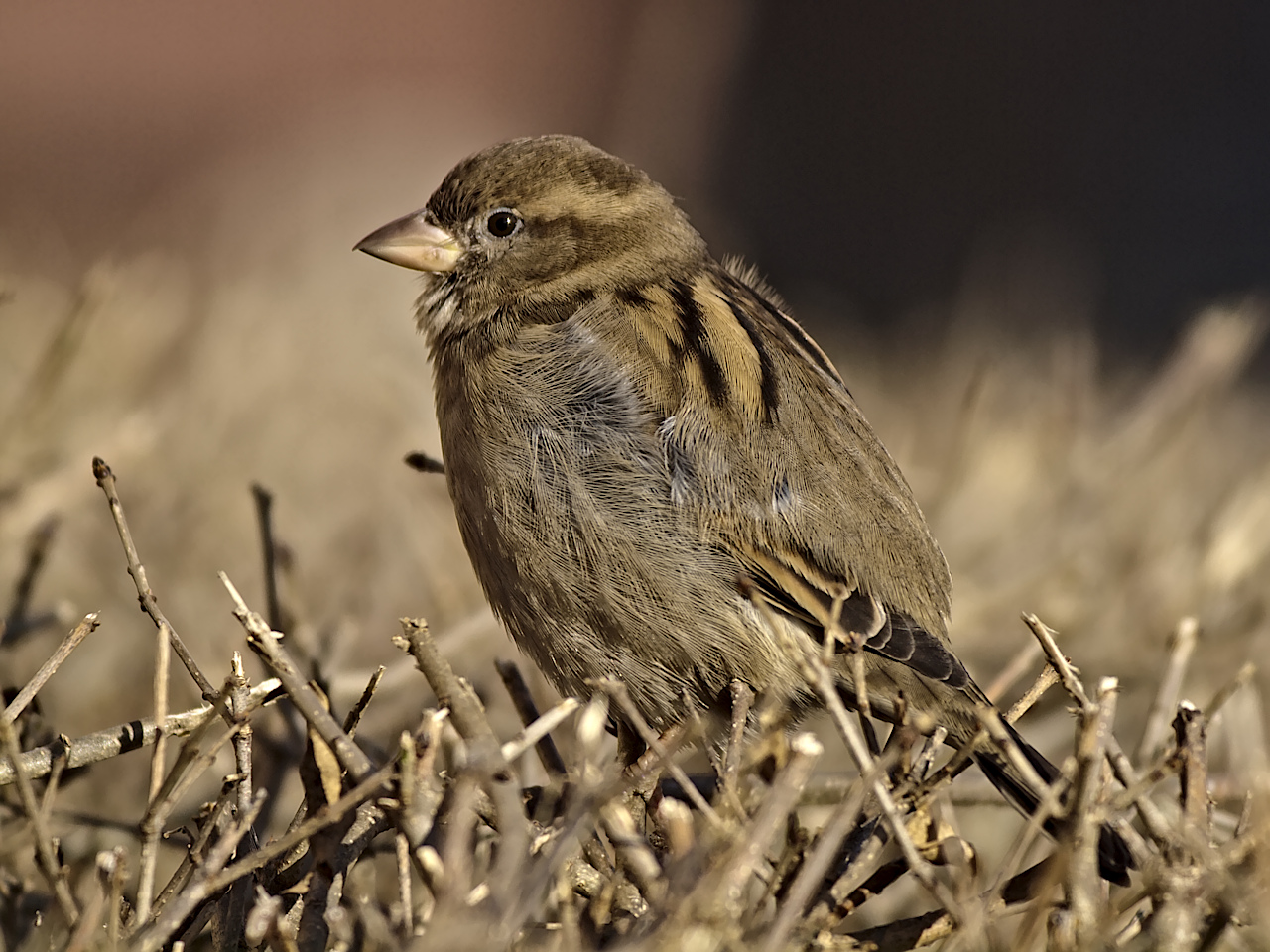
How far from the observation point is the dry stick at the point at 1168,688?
2.04m

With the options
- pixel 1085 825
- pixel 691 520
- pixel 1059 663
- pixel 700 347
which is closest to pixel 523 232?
pixel 700 347

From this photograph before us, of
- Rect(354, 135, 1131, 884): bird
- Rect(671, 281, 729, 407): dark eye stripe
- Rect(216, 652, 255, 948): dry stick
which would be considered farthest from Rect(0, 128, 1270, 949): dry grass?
Rect(671, 281, 729, 407): dark eye stripe

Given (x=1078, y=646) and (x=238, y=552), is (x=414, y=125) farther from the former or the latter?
(x=1078, y=646)

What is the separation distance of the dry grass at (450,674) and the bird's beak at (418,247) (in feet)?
1.83

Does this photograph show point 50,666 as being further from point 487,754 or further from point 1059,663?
point 1059,663

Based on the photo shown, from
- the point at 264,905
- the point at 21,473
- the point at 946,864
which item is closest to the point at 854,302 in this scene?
the point at 21,473

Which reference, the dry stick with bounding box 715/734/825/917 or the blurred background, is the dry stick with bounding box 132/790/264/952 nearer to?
the dry stick with bounding box 715/734/825/917

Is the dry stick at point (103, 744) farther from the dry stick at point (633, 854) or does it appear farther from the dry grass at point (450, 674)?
the dry stick at point (633, 854)

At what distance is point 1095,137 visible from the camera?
7.66 meters

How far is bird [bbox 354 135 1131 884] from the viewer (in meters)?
2.26

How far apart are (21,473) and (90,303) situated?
423mm

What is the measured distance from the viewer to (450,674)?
1610 millimetres

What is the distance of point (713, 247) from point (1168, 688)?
432 cm

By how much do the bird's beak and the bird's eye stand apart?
0.07 meters
